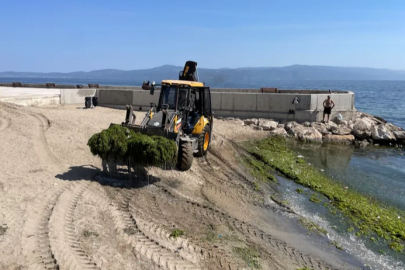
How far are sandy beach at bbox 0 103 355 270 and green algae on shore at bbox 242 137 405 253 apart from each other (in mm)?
1285

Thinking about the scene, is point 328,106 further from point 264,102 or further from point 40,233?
point 40,233

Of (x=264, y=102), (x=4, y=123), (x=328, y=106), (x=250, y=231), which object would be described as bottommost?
(x=250, y=231)

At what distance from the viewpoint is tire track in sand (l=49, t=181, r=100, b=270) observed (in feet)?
15.8

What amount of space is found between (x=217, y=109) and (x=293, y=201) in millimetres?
11596

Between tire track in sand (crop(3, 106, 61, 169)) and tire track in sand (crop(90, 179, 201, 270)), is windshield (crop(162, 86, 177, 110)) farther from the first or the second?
tire track in sand (crop(90, 179, 201, 270))

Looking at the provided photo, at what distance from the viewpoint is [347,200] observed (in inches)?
340

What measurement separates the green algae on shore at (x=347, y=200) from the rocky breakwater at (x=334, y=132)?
3.48 metres

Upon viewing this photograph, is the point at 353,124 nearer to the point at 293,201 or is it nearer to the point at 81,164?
the point at 293,201

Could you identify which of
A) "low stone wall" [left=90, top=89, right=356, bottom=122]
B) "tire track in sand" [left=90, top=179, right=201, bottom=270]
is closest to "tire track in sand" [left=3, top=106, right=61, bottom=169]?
"tire track in sand" [left=90, top=179, right=201, bottom=270]

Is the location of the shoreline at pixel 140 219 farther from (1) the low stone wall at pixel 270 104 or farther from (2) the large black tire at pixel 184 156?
(1) the low stone wall at pixel 270 104

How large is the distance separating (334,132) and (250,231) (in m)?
12.4

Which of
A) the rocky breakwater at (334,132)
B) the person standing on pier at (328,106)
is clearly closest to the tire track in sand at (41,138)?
the rocky breakwater at (334,132)

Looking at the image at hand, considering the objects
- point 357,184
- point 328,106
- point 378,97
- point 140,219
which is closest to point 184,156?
point 140,219

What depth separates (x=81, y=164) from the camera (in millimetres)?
9352
